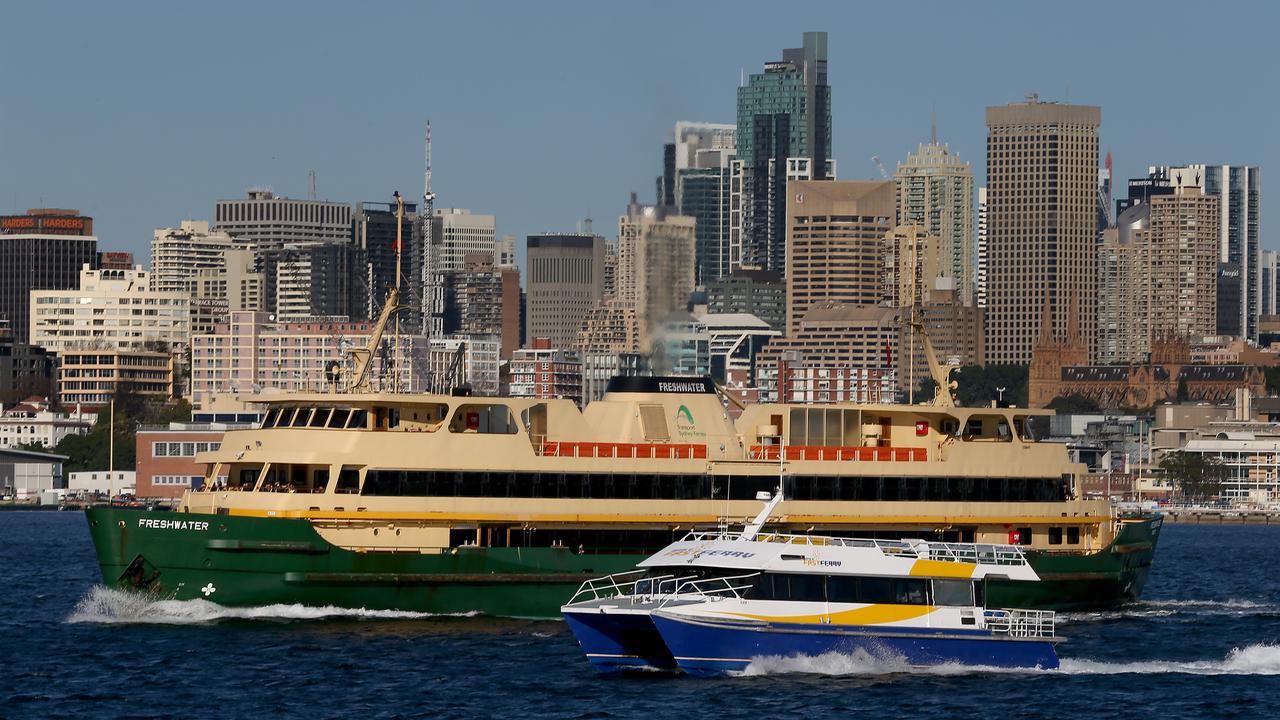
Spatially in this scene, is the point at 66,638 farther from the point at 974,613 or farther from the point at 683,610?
the point at 974,613

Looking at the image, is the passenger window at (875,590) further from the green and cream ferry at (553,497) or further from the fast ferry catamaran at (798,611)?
the green and cream ferry at (553,497)

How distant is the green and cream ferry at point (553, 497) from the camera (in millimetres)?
55438

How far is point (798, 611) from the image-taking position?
154ft

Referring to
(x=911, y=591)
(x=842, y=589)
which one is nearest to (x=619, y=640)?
(x=842, y=589)

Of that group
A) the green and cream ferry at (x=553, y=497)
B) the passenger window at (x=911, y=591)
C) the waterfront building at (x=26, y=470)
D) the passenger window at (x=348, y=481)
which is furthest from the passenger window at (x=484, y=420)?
the waterfront building at (x=26, y=470)

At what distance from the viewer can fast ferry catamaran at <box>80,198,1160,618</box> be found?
182ft

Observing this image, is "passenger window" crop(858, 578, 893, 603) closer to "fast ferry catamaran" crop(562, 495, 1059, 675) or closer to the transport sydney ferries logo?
"fast ferry catamaran" crop(562, 495, 1059, 675)

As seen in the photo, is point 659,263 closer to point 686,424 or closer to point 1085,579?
point 686,424

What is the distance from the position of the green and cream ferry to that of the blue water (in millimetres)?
1098

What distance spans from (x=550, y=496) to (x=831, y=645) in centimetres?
1283

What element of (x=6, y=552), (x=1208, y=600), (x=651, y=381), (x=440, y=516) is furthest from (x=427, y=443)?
(x=6, y=552)

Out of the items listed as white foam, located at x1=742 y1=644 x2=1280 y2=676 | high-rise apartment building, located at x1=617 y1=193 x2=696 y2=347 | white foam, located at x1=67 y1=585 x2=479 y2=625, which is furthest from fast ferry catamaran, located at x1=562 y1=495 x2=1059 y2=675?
high-rise apartment building, located at x1=617 y1=193 x2=696 y2=347

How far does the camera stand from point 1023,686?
47188 millimetres

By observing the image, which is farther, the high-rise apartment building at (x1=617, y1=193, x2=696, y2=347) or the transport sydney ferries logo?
the high-rise apartment building at (x1=617, y1=193, x2=696, y2=347)
